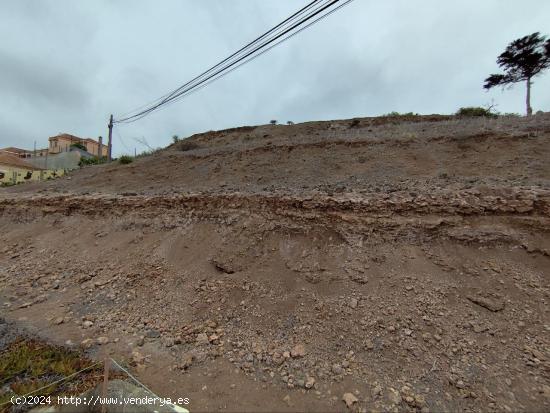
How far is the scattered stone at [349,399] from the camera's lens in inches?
122

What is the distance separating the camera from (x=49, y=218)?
9047 mm

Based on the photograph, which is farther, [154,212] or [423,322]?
[154,212]

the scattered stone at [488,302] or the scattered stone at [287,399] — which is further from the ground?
the scattered stone at [488,302]

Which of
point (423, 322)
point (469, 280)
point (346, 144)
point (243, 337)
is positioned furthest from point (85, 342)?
point (346, 144)

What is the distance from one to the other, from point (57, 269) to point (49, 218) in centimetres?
322

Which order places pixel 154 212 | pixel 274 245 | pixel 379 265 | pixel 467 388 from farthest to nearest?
pixel 154 212 → pixel 274 245 → pixel 379 265 → pixel 467 388

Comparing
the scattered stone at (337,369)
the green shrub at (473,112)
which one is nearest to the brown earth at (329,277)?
the scattered stone at (337,369)

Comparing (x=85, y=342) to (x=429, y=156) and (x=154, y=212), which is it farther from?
(x=429, y=156)

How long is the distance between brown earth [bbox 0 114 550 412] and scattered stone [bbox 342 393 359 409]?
14mm

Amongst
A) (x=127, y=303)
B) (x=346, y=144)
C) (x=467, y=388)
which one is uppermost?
(x=346, y=144)

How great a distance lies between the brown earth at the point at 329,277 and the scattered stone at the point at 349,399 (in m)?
0.01

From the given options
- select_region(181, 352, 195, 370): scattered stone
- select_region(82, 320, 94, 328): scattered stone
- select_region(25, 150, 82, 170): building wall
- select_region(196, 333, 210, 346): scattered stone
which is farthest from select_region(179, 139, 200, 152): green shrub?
select_region(25, 150, 82, 170): building wall

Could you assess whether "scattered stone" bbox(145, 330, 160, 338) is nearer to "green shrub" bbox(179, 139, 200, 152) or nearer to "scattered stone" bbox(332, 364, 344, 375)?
"scattered stone" bbox(332, 364, 344, 375)

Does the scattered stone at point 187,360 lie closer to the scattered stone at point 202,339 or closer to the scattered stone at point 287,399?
the scattered stone at point 202,339
